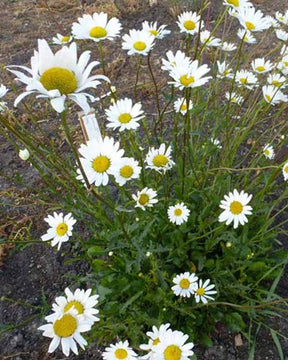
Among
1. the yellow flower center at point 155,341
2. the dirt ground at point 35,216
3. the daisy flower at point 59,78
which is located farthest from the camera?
the dirt ground at point 35,216

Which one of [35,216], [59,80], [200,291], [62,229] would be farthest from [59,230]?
[35,216]

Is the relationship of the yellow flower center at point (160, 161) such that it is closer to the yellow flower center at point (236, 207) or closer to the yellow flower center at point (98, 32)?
the yellow flower center at point (236, 207)

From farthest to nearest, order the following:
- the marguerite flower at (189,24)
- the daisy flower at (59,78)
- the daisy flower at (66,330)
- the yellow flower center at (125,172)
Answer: the marguerite flower at (189,24) → the yellow flower center at (125,172) → the daisy flower at (66,330) → the daisy flower at (59,78)

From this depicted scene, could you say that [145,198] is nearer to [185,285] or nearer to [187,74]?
[185,285]

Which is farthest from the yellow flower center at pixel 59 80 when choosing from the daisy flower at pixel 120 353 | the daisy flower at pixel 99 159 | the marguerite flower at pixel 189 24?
the daisy flower at pixel 120 353

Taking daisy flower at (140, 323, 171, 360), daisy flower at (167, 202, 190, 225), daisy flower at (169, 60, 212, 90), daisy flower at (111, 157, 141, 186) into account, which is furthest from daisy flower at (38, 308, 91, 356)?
daisy flower at (169, 60, 212, 90)

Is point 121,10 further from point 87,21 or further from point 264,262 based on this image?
point 264,262

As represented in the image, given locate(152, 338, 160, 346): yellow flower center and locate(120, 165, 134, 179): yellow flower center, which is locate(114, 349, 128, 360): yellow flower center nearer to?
locate(152, 338, 160, 346): yellow flower center
